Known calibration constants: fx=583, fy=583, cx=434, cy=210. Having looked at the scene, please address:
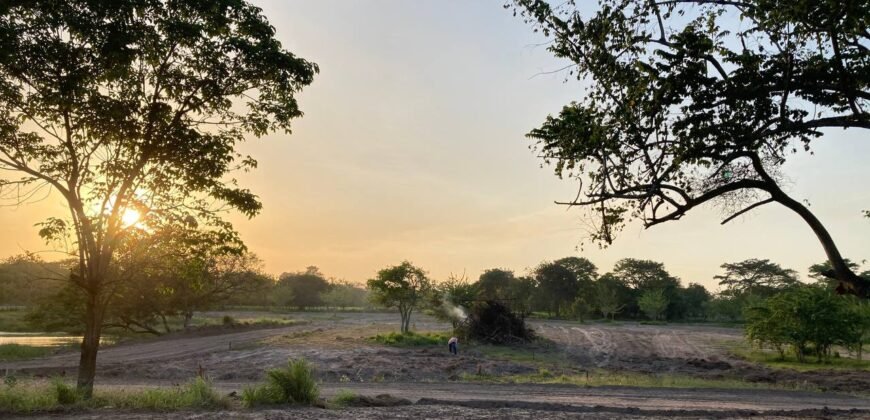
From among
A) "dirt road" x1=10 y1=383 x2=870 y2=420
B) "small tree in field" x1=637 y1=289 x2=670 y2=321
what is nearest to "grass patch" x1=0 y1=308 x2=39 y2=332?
"dirt road" x1=10 y1=383 x2=870 y2=420

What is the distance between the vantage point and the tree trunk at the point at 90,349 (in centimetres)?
1305

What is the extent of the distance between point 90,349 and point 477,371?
704 inches

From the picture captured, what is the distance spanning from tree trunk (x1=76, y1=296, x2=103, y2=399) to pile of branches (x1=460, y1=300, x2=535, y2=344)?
3333cm

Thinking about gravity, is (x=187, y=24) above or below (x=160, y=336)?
above

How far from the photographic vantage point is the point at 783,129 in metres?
10.8

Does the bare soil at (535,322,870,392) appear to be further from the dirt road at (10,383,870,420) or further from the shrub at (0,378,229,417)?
the shrub at (0,378,229,417)

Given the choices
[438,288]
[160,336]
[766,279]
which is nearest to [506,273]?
[766,279]

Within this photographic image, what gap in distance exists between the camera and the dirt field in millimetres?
14461

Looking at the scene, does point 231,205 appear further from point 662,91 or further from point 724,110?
point 724,110

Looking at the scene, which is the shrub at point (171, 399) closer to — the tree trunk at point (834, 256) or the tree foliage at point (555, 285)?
the tree trunk at point (834, 256)

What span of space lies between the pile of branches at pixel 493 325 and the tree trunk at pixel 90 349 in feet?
109

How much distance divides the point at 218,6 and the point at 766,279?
109 m

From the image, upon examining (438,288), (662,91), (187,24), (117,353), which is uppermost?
(187,24)

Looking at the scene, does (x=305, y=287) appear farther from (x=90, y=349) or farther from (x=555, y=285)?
(x=90, y=349)
